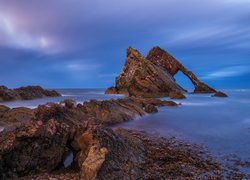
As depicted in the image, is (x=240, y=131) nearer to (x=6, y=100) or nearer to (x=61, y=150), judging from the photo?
(x=61, y=150)

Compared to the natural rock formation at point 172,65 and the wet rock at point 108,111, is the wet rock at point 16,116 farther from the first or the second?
the natural rock formation at point 172,65

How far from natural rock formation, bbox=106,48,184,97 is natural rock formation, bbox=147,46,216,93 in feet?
40.4

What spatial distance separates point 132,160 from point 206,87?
8603cm

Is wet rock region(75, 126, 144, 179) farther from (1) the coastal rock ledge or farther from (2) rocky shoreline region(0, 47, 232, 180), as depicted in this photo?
(1) the coastal rock ledge

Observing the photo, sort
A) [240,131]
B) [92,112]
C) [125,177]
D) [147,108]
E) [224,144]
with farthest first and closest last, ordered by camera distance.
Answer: [147,108] → [92,112] → [240,131] → [224,144] → [125,177]

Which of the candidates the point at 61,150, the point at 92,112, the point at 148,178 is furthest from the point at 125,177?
the point at 92,112

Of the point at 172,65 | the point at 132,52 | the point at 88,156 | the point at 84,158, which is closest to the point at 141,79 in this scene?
the point at 132,52

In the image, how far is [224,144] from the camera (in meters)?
18.3

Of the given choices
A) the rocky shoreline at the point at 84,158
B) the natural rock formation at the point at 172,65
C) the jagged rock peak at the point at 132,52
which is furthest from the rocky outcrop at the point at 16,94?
the rocky shoreline at the point at 84,158

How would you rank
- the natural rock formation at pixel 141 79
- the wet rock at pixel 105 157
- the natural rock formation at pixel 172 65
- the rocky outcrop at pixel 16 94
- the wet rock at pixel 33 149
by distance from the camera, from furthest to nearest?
the natural rock formation at pixel 172 65, the natural rock formation at pixel 141 79, the rocky outcrop at pixel 16 94, the wet rock at pixel 33 149, the wet rock at pixel 105 157

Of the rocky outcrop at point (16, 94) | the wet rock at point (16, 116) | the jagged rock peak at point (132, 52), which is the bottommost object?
the wet rock at point (16, 116)

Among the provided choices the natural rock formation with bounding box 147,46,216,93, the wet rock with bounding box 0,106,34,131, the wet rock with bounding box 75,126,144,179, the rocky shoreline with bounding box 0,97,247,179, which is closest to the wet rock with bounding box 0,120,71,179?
the rocky shoreline with bounding box 0,97,247,179

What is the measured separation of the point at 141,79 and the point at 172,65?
19928mm

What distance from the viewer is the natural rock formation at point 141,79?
7400cm
